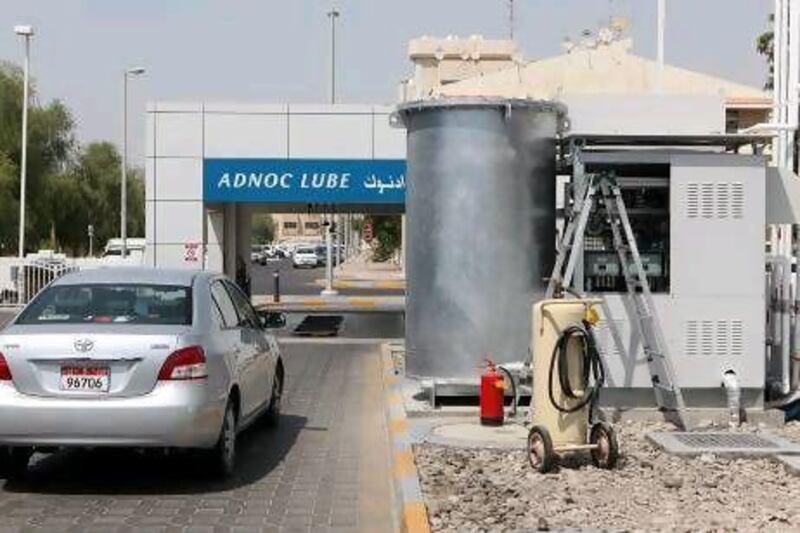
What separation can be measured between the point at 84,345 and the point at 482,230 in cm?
510

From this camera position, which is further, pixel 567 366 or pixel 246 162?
pixel 246 162

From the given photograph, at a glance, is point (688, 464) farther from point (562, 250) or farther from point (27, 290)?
point (27, 290)

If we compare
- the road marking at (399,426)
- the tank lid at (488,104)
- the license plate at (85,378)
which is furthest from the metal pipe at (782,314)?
the license plate at (85,378)

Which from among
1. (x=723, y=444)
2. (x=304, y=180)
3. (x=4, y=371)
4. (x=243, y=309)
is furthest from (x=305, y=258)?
(x=4, y=371)

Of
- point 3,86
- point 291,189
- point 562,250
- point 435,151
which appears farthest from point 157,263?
point 3,86

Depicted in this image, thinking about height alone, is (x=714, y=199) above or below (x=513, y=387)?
above

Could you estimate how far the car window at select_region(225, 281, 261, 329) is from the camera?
33.2 feet

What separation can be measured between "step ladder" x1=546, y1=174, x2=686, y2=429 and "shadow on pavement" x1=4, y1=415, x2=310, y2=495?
3068 millimetres

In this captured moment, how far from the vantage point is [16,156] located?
50906 mm

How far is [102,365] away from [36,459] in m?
2.00

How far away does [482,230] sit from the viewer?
11.9 m

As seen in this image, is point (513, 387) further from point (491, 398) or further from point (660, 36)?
point (660, 36)

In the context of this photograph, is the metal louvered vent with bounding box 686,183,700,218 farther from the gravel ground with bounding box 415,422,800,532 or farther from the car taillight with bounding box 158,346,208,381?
the car taillight with bounding box 158,346,208,381

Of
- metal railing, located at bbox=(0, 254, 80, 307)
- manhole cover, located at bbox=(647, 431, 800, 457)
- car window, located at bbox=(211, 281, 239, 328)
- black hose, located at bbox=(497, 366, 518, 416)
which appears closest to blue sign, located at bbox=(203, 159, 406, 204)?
metal railing, located at bbox=(0, 254, 80, 307)
